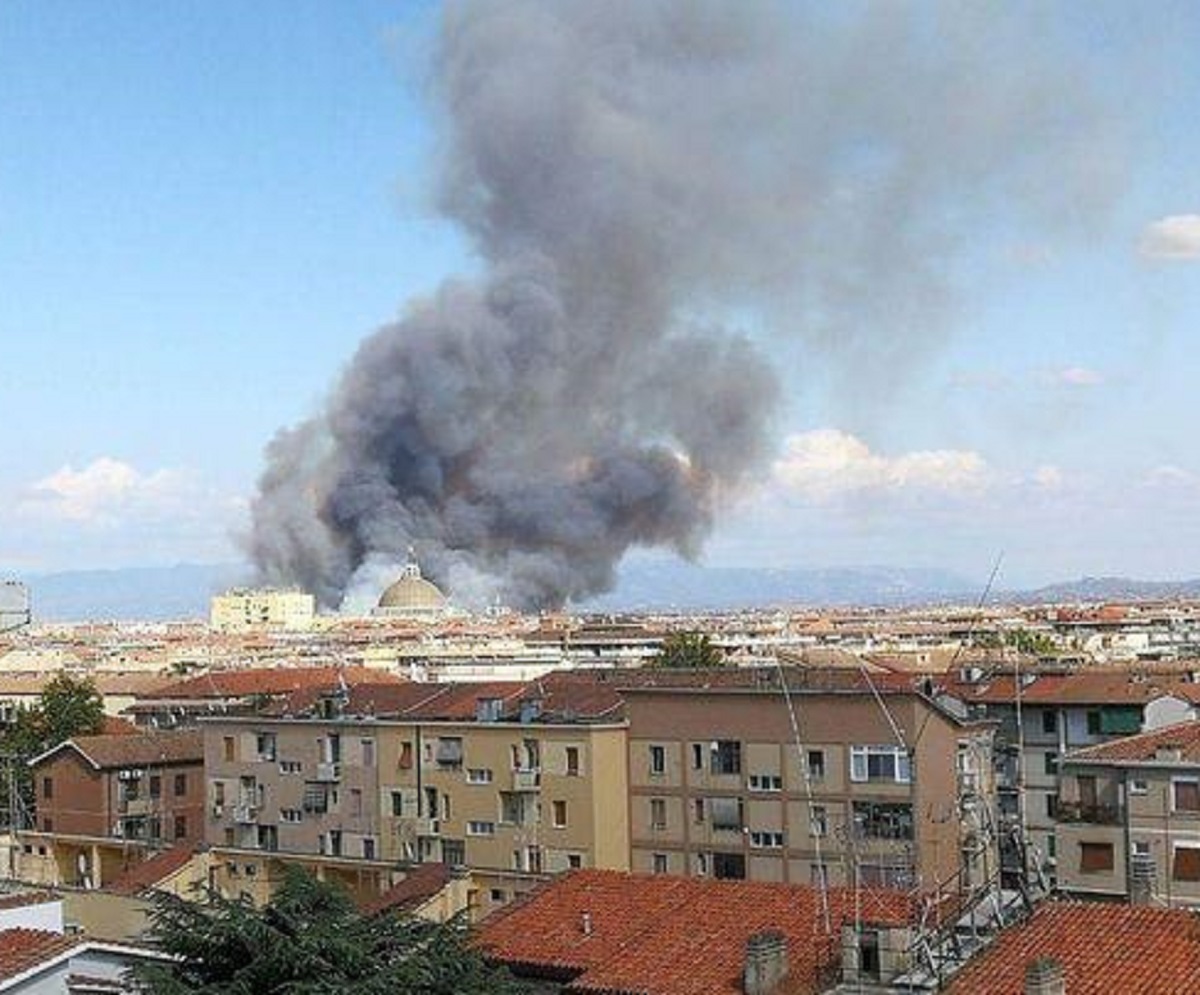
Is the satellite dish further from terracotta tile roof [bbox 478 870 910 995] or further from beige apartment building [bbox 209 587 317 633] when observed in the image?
beige apartment building [bbox 209 587 317 633]

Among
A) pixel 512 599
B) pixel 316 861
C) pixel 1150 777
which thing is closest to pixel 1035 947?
pixel 1150 777

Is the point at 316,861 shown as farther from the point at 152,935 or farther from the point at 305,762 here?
the point at 152,935

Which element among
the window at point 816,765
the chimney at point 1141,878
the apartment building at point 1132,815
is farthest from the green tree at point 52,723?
the chimney at point 1141,878

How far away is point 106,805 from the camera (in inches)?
1571

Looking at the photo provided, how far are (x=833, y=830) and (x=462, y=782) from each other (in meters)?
7.15

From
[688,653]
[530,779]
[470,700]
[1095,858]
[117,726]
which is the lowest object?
[1095,858]

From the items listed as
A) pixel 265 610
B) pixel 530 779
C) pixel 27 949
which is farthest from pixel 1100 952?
pixel 265 610

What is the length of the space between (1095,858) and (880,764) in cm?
418

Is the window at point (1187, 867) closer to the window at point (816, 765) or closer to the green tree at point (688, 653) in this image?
the window at point (816, 765)

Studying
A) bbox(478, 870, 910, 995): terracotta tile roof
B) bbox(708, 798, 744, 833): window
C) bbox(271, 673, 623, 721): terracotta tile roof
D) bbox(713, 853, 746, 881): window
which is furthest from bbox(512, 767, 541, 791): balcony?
bbox(478, 870, 910, 995): terracotta tile roof

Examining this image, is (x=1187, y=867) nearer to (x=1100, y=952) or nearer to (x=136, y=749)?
(x=1100, y=952)

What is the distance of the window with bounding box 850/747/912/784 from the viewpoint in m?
29.0

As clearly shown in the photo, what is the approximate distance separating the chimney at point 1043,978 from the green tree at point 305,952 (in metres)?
3.54

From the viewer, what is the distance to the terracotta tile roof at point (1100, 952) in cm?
1433
